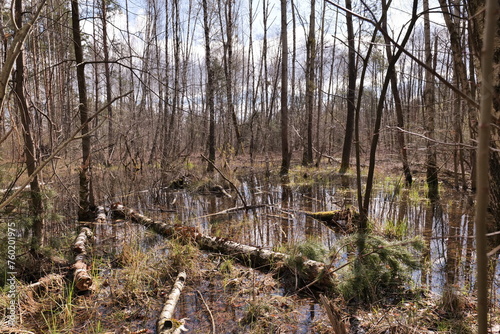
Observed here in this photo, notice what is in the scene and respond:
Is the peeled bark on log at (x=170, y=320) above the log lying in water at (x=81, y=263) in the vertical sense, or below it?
below

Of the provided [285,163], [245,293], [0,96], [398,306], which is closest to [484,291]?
[0,96]

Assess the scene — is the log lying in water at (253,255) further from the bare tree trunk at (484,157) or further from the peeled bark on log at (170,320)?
the bare tree trunk at (484,157)

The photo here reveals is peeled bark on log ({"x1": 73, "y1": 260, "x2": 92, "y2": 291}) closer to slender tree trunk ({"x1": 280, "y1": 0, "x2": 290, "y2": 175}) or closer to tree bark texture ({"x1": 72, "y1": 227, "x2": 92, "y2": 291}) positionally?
tree bark texture ({"x1": 72, "y1": 227, "x2": 92, "y2": 291})

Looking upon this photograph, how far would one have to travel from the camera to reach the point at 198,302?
10.4 ft

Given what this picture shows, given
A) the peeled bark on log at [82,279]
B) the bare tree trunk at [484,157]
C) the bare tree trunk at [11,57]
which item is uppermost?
the bare tree trunk at [11,57]

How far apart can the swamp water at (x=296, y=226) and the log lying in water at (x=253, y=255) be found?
211mm

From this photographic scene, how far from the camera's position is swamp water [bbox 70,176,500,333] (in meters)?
3.08

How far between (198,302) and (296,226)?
2.90 m

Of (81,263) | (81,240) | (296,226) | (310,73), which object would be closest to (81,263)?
(81,263)

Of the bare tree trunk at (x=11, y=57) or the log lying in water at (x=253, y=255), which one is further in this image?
the log lying in water at (x=253, y=255)

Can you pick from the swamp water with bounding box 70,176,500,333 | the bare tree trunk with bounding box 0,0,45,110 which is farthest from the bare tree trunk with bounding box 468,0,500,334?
the bare tree trunk with bounding box 0,0,45,110

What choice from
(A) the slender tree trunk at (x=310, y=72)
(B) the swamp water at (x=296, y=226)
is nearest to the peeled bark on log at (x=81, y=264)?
(B) the swamp water at (x=296, y=226)

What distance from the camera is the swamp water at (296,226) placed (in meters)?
3.08

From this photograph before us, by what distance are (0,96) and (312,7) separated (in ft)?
47.3
